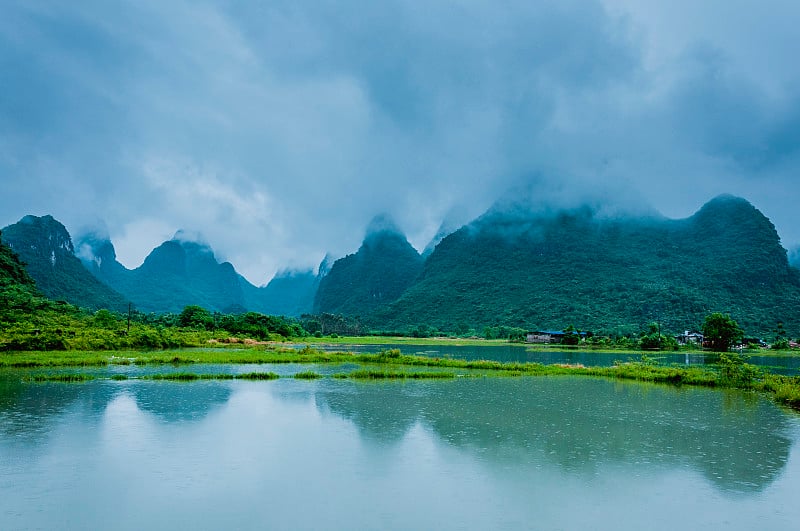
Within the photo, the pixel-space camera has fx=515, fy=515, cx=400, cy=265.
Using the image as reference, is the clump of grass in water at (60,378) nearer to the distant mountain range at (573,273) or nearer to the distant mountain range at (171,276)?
the distant mountain range at (573,273)

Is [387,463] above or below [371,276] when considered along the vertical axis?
below

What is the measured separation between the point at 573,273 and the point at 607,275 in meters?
6.01

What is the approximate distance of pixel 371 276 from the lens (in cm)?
14662

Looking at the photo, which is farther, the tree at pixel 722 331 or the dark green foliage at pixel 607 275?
the dark green foliage at pixel 607 275

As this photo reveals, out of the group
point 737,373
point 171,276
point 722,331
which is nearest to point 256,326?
point 737,373

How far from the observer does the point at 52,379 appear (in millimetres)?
19844

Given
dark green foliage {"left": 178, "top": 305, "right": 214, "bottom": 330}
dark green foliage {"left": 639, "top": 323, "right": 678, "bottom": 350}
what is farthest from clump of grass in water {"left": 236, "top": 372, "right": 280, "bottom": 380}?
dark green foliage {"left": 639, "top": 323, "right": 678, "bottom": 350}

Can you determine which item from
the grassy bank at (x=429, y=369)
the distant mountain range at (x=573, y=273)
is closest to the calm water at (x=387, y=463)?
the grassy bank at (x=429, y=369)

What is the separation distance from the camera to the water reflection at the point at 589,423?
33.9ft

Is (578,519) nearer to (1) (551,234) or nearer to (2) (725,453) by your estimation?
(2) (725,453)

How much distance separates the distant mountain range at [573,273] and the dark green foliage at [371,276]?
1.10m

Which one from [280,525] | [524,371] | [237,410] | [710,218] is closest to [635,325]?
[710,218]

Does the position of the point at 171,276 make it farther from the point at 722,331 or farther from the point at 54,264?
the point at 722,331

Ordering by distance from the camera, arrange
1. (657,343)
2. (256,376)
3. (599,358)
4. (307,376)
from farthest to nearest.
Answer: (657,343), (599,358), (307,376), (256,376)
